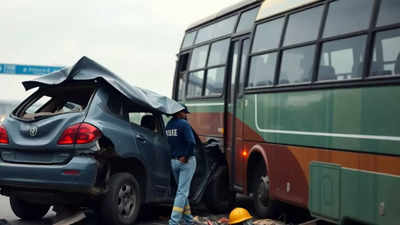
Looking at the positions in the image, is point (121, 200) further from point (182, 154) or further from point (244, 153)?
point (244, 153)

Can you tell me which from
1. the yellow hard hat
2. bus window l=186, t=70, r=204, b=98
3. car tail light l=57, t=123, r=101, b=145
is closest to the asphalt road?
car tail light l=57, t=123, r=101, b=145

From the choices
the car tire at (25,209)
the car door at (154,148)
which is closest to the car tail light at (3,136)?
the car tire at (25,209)

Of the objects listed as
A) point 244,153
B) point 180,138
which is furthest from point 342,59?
point 244,153

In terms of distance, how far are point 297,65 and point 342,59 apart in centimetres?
125

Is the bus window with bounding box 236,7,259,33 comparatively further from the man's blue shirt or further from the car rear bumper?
the car rear bumper

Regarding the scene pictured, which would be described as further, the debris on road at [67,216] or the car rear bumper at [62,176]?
the debris on road at [67,216]

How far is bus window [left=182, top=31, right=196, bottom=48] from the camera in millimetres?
14328

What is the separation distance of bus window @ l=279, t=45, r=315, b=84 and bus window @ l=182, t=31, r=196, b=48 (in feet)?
15.4

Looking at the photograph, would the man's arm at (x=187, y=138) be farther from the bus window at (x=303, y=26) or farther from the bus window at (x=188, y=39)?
the bus window at (x=188, y=39)

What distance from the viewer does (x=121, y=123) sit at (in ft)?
31.2

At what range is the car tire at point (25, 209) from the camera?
10.1m

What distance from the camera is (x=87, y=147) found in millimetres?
8828

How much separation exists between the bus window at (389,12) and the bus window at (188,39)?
714 cm

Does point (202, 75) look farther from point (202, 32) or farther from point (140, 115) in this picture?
point (140, 115)
